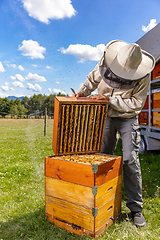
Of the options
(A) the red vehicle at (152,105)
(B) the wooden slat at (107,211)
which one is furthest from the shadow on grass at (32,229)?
(A) the red vehicle at (152,105)

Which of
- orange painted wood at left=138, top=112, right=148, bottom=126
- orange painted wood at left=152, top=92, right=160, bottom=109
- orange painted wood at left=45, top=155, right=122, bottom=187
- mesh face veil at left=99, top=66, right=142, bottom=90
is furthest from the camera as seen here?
orange painted wood at left=138, top=112, right=148, bottom=126

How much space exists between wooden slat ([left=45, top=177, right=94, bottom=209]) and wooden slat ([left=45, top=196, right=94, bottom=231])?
58mm

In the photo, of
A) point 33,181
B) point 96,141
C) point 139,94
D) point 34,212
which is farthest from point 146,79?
point 33,181

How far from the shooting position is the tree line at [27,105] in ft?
136

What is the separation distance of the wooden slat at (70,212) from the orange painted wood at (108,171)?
0.35 m

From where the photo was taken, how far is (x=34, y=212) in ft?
9.15

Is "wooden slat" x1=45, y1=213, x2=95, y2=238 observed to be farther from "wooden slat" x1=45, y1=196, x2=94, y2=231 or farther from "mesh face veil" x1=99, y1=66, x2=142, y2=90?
"mesh face veil" x1=99, y1=66, x2=142, y2=90

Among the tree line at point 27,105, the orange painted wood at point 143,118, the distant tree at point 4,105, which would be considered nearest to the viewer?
the orange painted wood at point 143,118

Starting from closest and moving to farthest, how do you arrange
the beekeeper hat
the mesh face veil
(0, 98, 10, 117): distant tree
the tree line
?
the beekeeper hat → the mesh face veil → (0, 98, 10, 117): distant tree → the tree line

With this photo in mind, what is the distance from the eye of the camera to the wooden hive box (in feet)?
6.79

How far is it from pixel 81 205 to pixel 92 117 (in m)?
1.04

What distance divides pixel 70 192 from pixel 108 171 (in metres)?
0.50

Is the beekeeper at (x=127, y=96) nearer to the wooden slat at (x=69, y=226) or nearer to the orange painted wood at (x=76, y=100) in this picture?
the orange painted wood at (x=76, y=100)

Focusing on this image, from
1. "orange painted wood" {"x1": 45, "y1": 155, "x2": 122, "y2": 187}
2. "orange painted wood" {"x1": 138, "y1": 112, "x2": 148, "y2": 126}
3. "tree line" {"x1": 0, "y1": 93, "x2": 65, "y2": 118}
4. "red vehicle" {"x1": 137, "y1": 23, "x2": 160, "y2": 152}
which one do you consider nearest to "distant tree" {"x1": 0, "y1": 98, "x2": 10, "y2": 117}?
"tree line" {"x1": 0, "y1": 93, "x2": 65, "y2": 118}
